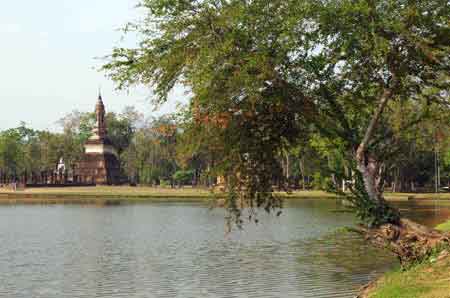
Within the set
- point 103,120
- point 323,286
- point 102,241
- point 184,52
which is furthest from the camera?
point 103,120

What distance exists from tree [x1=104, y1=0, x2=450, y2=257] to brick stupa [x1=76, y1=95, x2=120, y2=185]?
123867 mm

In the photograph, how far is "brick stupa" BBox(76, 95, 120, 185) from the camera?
144 metres

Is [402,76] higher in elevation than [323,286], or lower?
higher

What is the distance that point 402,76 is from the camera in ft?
66.8

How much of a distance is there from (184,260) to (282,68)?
14.6 meters

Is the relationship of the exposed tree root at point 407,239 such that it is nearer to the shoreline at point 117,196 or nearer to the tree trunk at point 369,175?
the tree trunk at point 369,175

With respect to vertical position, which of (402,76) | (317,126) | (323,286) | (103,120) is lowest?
(323,286)

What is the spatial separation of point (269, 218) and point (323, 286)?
34908mm

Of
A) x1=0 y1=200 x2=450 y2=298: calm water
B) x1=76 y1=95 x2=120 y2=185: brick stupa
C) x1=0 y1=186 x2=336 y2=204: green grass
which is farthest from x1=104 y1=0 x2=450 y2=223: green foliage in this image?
x1=76 y1=95 x2=120 y2=185: brick stupa

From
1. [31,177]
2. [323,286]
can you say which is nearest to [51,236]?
[323,286]

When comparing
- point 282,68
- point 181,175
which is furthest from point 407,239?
point 181,175

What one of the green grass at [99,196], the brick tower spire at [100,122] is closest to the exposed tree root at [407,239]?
the green grass at [99,196]

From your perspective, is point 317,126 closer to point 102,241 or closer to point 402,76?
point 402,76

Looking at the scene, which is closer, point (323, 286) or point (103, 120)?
point (323, 286)
